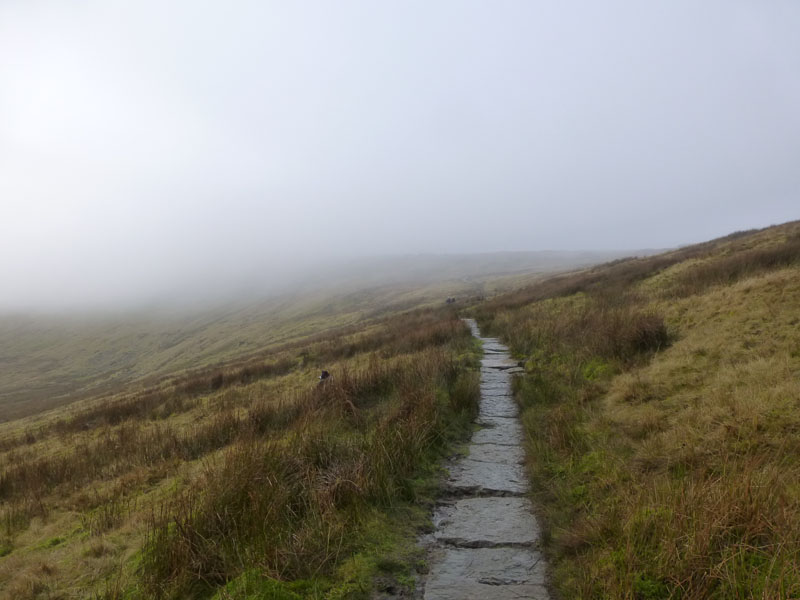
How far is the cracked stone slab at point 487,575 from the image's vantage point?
3553 mm

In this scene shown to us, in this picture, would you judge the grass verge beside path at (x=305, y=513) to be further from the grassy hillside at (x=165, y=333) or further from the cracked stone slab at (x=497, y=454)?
the grassy hillside at (x=165, y=333)

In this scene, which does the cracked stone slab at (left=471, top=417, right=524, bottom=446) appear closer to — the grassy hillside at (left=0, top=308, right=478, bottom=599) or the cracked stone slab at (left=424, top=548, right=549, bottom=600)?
the grassy hillside at (left=0, top=308, right=478, bottom=599)

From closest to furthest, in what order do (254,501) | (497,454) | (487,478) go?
(254,501) → (487,478) → (497,454)

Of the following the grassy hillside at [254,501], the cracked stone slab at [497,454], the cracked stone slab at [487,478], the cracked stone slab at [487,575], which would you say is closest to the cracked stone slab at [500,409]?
the grassy hillside at [254,501]

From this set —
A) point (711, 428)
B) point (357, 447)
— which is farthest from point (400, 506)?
point (711, 428)

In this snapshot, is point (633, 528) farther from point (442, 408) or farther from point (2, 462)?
point (2, 462)

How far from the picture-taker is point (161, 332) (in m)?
119

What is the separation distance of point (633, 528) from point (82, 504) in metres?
8.63

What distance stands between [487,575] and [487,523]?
0.90 meters

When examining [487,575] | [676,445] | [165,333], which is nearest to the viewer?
[487,575]

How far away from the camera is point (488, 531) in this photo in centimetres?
453

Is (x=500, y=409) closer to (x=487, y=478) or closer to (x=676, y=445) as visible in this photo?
(x=487, y=478)

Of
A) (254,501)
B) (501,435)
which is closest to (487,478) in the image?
(501,435)

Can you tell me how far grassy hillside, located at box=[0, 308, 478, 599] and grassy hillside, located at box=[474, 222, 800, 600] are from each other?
5.26ft
